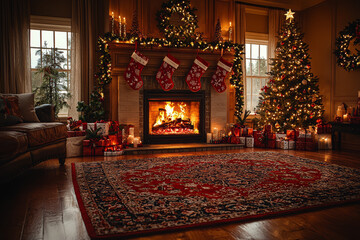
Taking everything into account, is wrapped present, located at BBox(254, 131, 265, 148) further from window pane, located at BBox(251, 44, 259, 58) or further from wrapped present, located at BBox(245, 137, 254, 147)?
window pane, located at BBox(251, 44, 259, 58)

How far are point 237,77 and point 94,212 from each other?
4389 millimetres

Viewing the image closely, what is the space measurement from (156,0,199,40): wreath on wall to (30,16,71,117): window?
190 centimetres

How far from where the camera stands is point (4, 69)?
184 inches

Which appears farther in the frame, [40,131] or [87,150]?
[87,150]

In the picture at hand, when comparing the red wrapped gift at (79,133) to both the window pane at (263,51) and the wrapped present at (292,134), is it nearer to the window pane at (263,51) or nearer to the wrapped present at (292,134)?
the wrapped present at (292,134)

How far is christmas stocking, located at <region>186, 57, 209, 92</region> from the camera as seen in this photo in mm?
5035

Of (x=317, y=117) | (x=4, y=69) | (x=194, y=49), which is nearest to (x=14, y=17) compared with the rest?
(x=4, y=69)

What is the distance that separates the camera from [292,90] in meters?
5.31

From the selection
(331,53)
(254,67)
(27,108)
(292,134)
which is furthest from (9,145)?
(331,53)

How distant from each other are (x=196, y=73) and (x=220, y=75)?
524mm

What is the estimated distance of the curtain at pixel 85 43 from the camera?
16.7 ft

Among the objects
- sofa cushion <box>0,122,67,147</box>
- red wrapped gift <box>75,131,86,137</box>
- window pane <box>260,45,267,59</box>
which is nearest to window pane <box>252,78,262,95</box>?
window pane <box>260,45,267,59</box>

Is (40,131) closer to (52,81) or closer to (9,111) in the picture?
(9,111)

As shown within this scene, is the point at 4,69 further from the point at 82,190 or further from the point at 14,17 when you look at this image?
the point at 82,190
